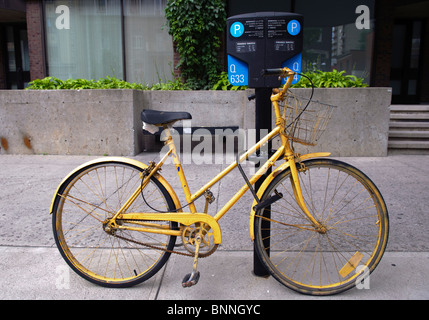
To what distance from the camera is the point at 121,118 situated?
261 inches

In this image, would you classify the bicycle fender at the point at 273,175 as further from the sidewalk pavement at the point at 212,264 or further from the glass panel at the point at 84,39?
the glass panel at the point at 84,39

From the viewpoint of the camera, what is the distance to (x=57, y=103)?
6.70 meters

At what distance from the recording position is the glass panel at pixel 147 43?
30.2ft

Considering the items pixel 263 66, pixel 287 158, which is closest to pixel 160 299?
pixel 287 158

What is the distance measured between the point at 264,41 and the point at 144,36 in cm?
742

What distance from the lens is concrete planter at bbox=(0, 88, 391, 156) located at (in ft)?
21.0

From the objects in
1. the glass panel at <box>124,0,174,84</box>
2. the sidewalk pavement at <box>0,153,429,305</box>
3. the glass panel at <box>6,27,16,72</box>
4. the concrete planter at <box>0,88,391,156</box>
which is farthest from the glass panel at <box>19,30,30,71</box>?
the sidewalk pavement at <box>0,153,429,305</box>

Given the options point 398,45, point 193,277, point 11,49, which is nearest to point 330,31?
point 398,45

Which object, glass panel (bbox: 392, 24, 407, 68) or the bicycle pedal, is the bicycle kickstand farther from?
glass panel (bbox: 392, 24, 407, 68)

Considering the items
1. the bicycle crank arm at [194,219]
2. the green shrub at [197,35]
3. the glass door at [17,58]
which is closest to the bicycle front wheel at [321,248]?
the bicycle crank arm at [194,219]

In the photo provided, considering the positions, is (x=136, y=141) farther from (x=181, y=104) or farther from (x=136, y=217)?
(x=136, y=217)

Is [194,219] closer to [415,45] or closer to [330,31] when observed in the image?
[330,31]

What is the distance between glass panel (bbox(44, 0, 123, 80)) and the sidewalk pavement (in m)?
5.36

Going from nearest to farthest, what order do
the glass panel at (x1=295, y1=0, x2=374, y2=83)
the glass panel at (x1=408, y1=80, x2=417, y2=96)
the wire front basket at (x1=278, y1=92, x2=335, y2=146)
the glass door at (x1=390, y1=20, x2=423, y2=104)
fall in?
1. the wire front basket at (x1=278, y1=92, x2=335, y2=146)
2. the glass panel at (x1=295, y1=0, x2=374, y2=83)
3. the glass door at (x1=390, y1=20, x2=423, y2=104)
4. the glass panel at (x1=408, y1=80, x2=417, y2=96)
